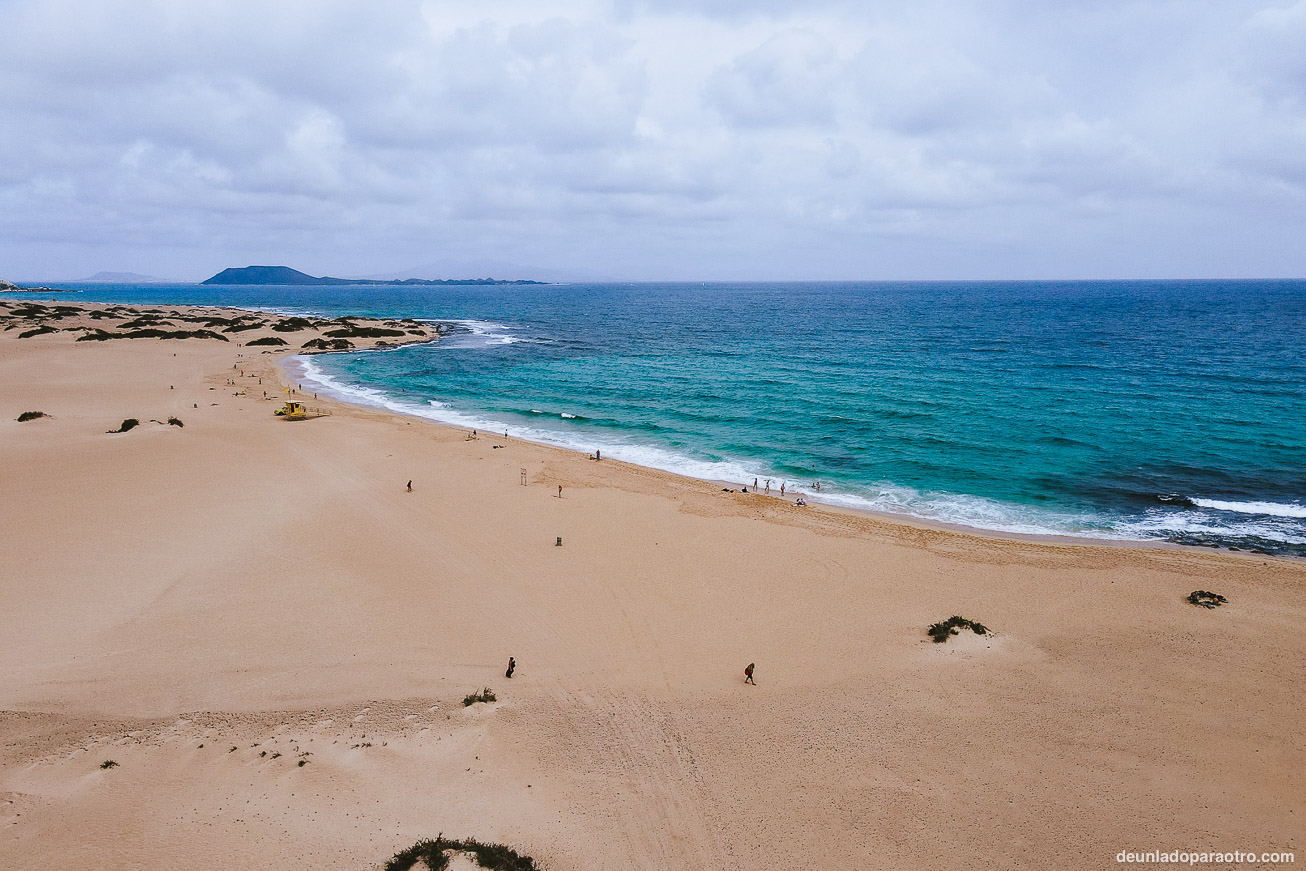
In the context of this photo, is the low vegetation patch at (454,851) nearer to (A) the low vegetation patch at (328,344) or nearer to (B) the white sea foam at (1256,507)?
(B) the white sea foam at (1256,507)

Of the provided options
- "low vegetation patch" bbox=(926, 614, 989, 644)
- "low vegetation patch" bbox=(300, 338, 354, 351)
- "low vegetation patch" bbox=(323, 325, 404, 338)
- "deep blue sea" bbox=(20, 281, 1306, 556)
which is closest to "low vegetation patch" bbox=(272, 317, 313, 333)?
"low vegetation patch" bbox=(323, 325, 404, 338)

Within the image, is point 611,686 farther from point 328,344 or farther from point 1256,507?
point 328,344

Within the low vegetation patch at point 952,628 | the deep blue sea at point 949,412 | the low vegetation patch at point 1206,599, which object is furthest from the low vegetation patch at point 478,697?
the low vegetation patch at point 1206,599

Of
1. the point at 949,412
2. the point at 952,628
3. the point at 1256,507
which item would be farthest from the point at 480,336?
the point at 1256,507

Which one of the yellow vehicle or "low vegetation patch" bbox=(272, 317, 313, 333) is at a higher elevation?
"low vegetation patch" bbox=(272, 317, 313, 333)

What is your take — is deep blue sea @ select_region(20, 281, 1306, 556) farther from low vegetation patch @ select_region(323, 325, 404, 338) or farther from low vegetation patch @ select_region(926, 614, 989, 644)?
low vegetation patch @ select_region(926, 614, 989, 644)

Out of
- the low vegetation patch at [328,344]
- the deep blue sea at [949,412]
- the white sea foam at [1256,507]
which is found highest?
the low vegetation patch at [328,344]

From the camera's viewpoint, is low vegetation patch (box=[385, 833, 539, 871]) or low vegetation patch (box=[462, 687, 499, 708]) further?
low vegetation patch (box=[462, 687, 499, 708])
